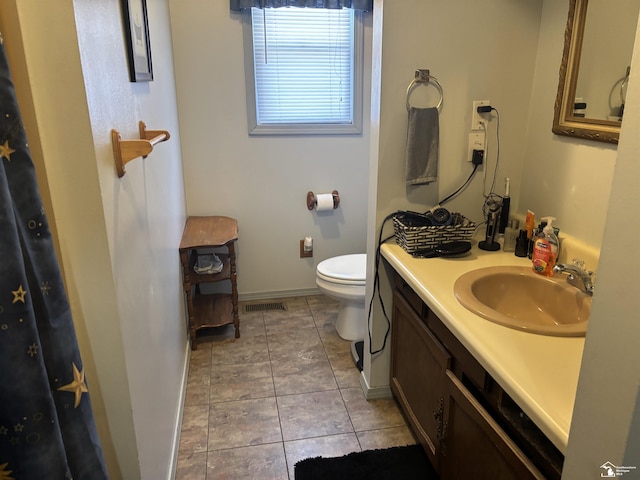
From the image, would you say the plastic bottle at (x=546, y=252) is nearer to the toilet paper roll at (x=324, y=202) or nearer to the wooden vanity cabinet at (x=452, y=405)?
the wooden vanity cabinet at (x=452, y=405)

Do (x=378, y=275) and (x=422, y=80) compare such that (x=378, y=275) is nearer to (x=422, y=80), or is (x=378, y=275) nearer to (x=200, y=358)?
(x=422, y=80)

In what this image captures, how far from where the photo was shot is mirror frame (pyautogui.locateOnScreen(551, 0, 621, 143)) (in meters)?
1.57

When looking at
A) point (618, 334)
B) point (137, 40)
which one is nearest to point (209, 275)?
point (137, 40)

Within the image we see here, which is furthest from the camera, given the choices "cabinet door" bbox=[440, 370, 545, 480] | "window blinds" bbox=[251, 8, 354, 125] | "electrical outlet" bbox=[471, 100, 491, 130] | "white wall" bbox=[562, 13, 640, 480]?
"window blinds" bbox=[251, 8, 354, 125]

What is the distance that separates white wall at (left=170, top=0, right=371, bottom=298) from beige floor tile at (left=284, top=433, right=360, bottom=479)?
5.00 feet

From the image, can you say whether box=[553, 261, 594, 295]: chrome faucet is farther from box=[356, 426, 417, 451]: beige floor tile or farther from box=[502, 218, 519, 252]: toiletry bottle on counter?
box=[356, 426, 417, 451]: beige floor tile

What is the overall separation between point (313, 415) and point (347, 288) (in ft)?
2.40

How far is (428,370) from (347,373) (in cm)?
88

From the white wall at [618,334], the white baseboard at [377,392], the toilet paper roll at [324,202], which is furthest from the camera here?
the toilet paper roll at [324,202]

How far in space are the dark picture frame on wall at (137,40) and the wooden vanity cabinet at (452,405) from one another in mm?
1253

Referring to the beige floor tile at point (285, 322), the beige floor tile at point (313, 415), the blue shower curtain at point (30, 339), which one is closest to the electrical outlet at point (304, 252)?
the beige floor tile at point (285, 322)

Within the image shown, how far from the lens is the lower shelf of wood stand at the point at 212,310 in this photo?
9.27ft

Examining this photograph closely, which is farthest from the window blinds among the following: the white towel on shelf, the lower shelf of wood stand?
the lower shelf of wood stand

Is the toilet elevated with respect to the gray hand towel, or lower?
lower
